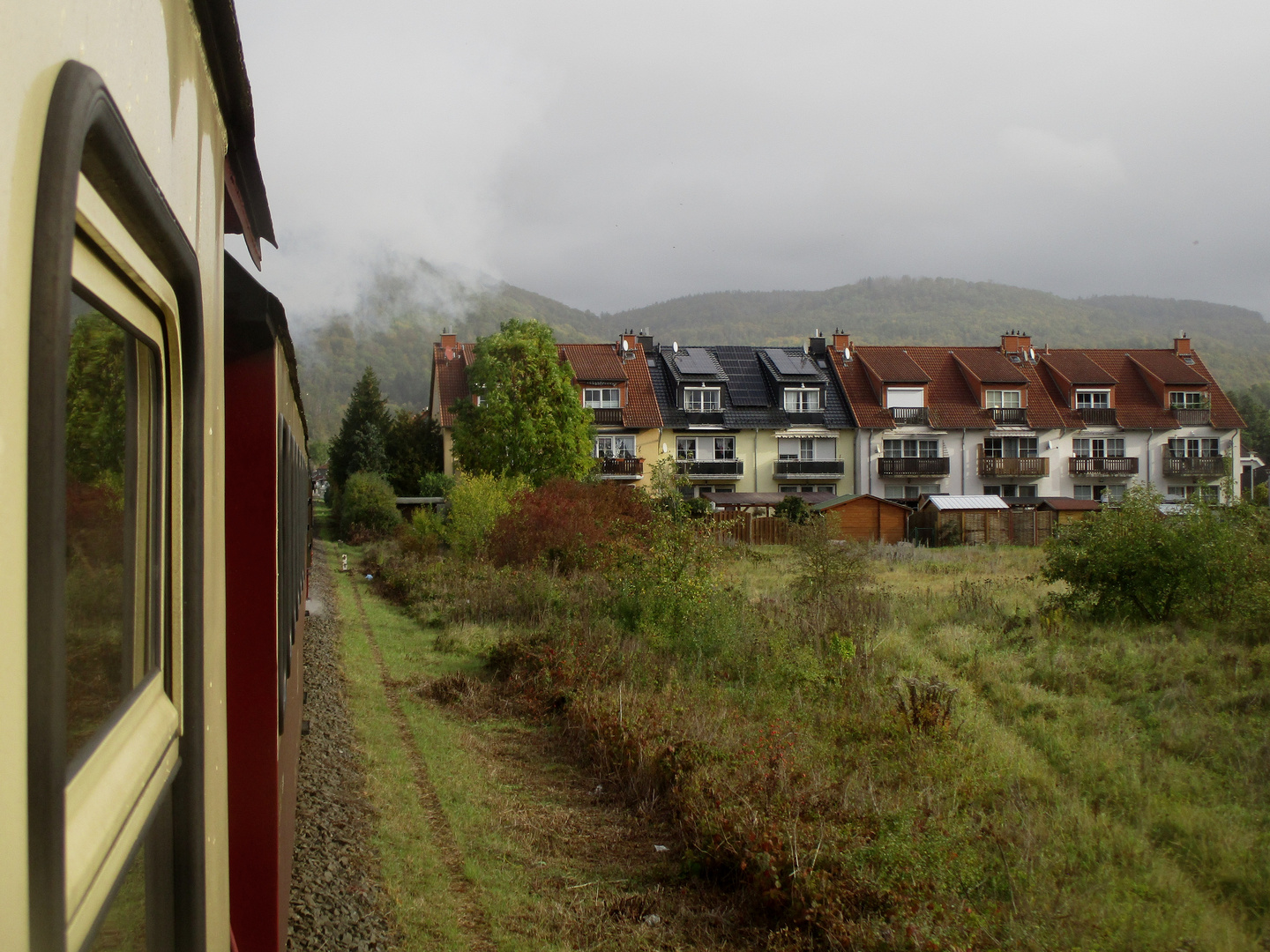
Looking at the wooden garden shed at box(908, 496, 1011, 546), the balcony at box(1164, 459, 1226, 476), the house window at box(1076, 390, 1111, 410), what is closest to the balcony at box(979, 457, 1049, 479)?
the house window at box(1076, 390, 1111, 410)

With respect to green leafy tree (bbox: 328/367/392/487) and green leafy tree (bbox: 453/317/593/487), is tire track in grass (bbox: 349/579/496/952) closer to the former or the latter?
green leafy tree (bbox: 453/317/593/487)

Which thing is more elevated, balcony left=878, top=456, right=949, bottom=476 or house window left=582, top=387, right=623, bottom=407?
house window left=582, top=387, right=623, bottom=407

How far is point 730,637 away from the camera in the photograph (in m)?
11.3

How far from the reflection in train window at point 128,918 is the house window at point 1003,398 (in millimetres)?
48237

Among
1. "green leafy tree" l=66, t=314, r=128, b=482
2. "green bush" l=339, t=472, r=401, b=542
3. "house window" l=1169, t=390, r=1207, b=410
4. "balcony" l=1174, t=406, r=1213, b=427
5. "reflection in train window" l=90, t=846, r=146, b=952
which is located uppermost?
"house window" l=1169, t=390, r=1207, b=410

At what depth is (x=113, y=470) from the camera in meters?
1.25

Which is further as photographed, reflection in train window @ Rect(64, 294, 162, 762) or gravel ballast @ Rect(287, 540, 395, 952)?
gravel ballast @ Rect(287, 540, 395, 952)

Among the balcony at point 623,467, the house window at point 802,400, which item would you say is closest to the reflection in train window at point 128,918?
the balcony at point 623,467

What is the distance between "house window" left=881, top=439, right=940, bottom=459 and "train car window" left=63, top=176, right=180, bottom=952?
148 feet

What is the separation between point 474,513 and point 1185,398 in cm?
3953

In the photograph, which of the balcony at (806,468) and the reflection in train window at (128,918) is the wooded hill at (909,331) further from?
the reflection in train window at (128,918)

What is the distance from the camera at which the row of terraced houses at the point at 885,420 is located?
1740 inches

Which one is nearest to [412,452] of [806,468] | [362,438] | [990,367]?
[362,438]

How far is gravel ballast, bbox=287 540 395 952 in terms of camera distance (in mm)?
4859
